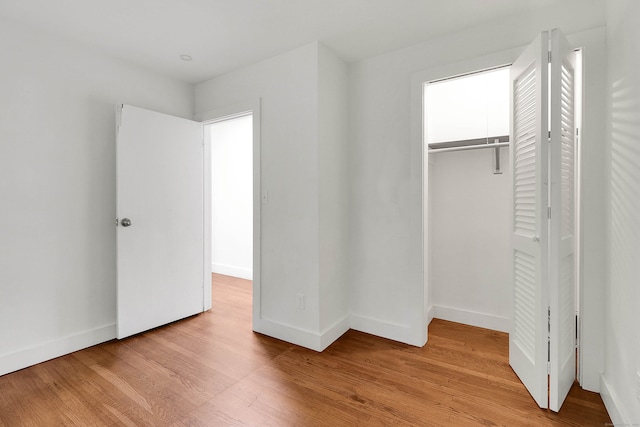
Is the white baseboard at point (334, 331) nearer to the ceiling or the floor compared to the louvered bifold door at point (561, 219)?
nearer to the floor

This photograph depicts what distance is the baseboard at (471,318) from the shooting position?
269cm

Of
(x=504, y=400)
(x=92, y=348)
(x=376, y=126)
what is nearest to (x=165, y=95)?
(x=376, y=126)

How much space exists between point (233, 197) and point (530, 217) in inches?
157

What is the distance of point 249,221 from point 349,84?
2.63 m

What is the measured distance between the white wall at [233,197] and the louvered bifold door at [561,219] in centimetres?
371

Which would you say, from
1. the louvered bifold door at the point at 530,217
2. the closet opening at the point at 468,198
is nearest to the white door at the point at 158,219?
the closet opening at the point at 468,198

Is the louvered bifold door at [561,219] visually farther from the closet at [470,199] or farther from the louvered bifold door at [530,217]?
the closet at [470,199]

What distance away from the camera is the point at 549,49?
1628 mm

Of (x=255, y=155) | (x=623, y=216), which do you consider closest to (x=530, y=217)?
(x=623, y=216)

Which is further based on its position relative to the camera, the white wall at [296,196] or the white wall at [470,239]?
the white wall at [470,239]

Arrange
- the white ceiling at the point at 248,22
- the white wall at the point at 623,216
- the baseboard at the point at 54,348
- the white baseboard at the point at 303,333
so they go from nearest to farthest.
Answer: the white wall at the point at 623,216
the white ceiling at the point at 248,22
the baseboard at the point at 54,348
the white baseboard at the point at 303,333

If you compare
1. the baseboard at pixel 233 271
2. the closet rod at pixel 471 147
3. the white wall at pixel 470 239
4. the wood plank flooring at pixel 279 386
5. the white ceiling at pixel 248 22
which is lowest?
the wood plank flooring at pixel 279 386

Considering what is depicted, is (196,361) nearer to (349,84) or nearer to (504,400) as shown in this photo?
(504,400)

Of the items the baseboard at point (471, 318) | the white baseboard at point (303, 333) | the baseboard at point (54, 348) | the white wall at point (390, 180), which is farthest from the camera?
the baseboard at point (471, 318)
